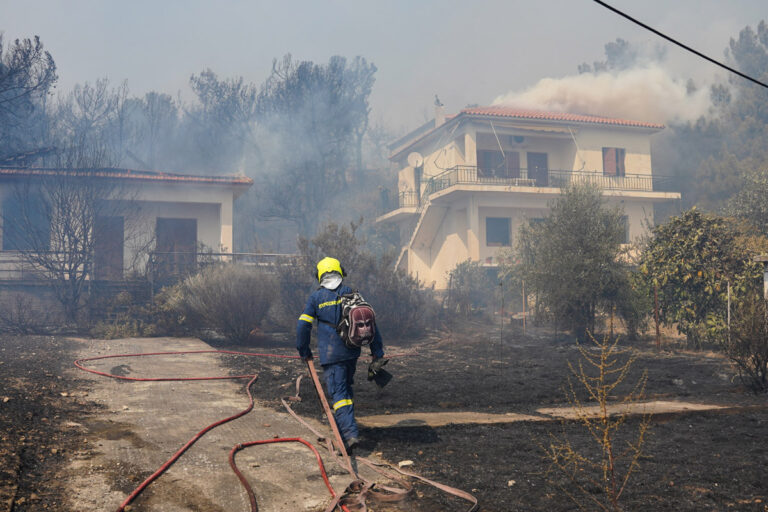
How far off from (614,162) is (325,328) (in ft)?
89.4

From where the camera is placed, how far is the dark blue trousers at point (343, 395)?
5391mm

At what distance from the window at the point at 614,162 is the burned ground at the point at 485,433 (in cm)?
1956

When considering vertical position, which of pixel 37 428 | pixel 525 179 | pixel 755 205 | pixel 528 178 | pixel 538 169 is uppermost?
pixel 538 169

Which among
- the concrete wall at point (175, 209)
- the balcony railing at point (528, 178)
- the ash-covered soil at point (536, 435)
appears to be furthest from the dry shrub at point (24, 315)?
the balcony railing at point (528, 178)

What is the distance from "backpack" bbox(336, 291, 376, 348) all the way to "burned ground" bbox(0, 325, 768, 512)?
3.25 ft

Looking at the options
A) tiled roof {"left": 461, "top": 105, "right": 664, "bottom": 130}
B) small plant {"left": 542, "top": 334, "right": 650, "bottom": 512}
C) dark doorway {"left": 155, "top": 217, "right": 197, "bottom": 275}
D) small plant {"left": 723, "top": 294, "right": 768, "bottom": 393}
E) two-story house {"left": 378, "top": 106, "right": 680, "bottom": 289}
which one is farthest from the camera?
tiled roof {"left": 461, "top": 105, "right": 664, "bottom": 130}

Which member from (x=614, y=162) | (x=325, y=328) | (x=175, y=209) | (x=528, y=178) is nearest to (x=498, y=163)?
(x=528, y=178)

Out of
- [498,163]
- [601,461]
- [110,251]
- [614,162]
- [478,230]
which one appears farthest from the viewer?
[614,162]

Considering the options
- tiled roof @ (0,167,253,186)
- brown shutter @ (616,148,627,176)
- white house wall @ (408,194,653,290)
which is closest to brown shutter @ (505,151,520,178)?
white house wall @ (408,194,653,290)

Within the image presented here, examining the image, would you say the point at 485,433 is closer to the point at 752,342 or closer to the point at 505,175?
the point at 752,342

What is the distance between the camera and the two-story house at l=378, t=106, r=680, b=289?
27.2 metres

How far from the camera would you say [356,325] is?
5609mm

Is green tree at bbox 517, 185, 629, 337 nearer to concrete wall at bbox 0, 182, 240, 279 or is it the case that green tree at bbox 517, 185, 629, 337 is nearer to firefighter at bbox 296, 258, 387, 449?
firefighter at bbox 296, 258, 387, 449

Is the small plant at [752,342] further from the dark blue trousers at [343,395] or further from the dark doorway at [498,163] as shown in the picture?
the dark doorway at [498,163]
